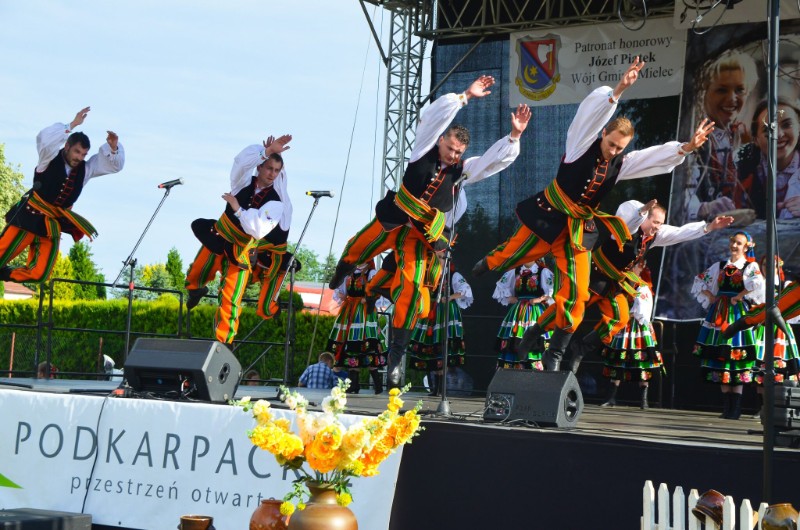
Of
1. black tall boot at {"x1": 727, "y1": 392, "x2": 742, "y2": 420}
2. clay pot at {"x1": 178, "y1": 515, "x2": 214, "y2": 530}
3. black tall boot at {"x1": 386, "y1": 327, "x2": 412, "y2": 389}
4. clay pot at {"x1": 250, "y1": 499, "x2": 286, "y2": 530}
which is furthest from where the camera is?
black tall boot at {"x1": 727, "y1": 392, "x2": 742, "y2": 420}

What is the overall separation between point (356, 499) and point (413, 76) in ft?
20.6

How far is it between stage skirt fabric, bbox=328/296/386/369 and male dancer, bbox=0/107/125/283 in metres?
2.37

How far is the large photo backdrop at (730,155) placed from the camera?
8.39 meters

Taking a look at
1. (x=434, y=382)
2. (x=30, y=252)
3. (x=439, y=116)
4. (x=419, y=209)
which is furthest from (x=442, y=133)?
(x=30, y=252)

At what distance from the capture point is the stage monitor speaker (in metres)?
5.35

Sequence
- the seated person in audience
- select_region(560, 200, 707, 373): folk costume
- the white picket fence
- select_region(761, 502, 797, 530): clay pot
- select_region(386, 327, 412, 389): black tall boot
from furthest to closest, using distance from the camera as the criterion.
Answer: the seated person in audience → select_region(560, 200, 707, 373): folk costume → select_region(386, 327, 412, 389): black tall boot → the white picket fence → select_region(761, 502, 797, 530): clay pot

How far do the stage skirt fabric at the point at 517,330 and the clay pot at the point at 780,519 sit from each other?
503cm

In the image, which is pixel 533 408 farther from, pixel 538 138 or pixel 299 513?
pixel 538 138

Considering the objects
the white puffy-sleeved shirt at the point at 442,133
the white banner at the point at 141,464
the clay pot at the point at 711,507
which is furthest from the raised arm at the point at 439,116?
the clay pot at the point at 711,507

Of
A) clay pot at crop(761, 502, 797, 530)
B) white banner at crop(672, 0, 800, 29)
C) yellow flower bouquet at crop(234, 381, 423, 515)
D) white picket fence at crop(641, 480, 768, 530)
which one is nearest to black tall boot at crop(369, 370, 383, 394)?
white banner at crop(672, 0, 800, 29)

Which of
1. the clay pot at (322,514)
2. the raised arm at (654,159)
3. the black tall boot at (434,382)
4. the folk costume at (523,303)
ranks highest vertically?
the raised arm at (654,159)

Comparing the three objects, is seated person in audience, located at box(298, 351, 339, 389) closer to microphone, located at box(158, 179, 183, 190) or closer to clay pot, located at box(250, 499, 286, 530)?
microphone, located at box(158, 179, 183, 190)

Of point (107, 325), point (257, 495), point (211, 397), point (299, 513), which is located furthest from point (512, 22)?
point (107, 325)

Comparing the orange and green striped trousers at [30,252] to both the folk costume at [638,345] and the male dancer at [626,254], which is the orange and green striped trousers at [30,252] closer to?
the male dancer at [626,254]
